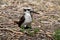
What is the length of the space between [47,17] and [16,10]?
4.22 feet

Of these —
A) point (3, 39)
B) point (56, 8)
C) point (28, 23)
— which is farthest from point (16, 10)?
point (3, 39)

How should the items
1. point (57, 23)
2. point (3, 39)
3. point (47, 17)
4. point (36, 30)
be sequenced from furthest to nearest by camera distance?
point (47, 17) → point (57, 23) → point (36, 30) → point (3, 39)

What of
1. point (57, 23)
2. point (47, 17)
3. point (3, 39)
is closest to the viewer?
point (3, 39)

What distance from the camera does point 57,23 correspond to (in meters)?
9.03

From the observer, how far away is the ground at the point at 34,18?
293 inches

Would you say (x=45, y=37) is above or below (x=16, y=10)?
below

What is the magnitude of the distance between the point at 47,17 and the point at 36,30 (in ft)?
7.46

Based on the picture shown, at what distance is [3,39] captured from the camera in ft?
23.0

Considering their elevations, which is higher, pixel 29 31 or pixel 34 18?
pixel 34 18

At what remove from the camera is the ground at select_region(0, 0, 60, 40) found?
7433 mm

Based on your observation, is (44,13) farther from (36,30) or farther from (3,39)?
(3,39)

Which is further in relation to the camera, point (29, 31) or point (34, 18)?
point (34, 18)

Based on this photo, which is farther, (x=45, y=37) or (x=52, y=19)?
(x=52, y=19)

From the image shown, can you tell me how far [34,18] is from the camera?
9.35 metres
